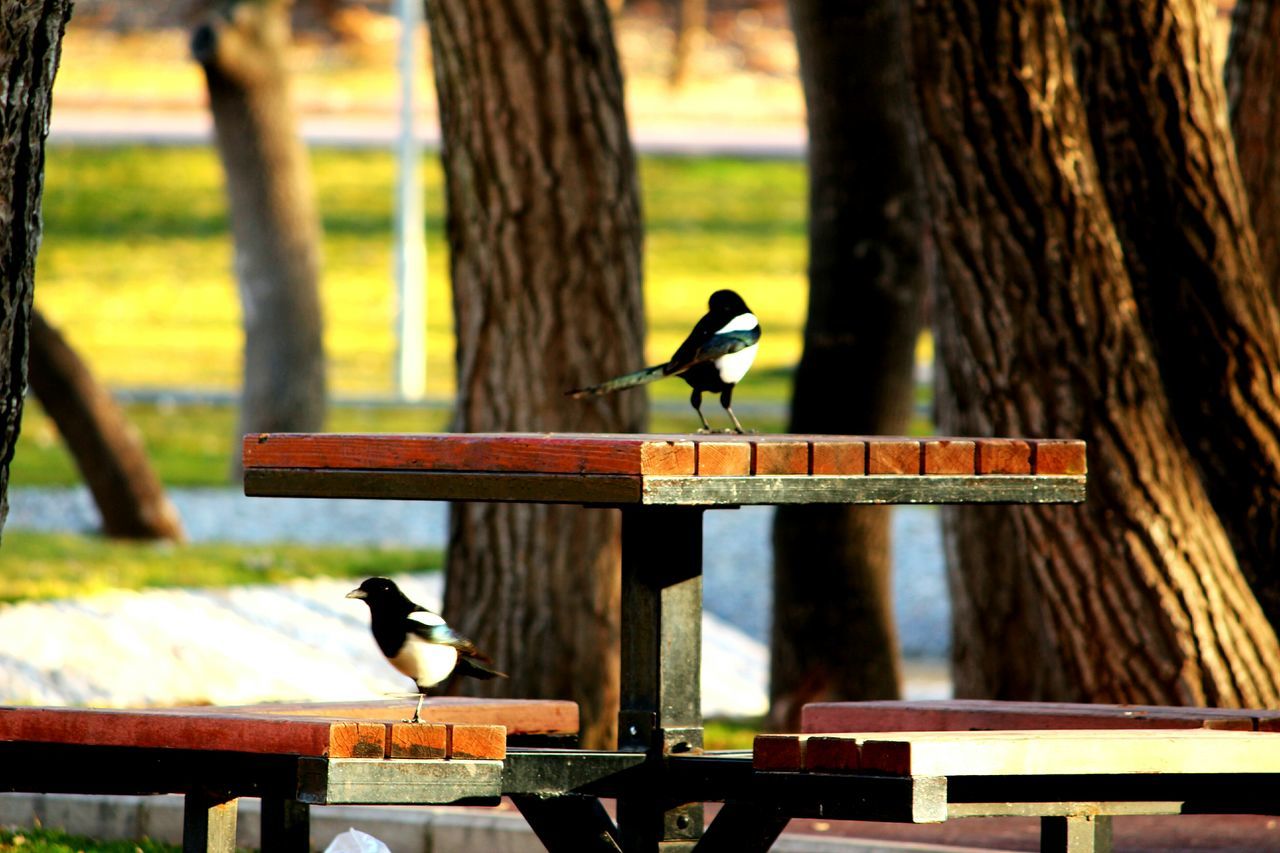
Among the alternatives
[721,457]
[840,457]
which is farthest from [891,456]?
[721,457]

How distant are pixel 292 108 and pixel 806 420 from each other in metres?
9.61

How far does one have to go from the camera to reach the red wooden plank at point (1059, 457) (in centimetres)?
489

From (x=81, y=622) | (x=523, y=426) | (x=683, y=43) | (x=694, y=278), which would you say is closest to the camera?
(x=523, y=426)

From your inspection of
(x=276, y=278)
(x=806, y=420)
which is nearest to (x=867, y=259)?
(x=806, y=420)

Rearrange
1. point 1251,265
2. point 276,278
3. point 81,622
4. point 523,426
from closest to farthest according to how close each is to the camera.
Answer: point 1251,265 < point 523,426 < point 81,622 < point 276,278

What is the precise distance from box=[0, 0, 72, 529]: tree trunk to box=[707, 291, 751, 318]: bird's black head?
4.69 feet

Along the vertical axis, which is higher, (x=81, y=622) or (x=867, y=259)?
(x=867, y=259)

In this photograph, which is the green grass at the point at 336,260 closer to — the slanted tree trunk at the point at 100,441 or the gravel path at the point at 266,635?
the gravel path at the point at 266,635

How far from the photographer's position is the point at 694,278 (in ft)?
107

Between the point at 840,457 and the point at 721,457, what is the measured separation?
30 centimetres

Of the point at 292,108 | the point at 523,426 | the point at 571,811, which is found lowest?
the point at 571,811

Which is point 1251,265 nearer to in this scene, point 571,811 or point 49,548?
point 571,811

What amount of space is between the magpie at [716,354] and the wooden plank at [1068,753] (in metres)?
0.97

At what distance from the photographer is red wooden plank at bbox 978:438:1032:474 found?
4.82 m
